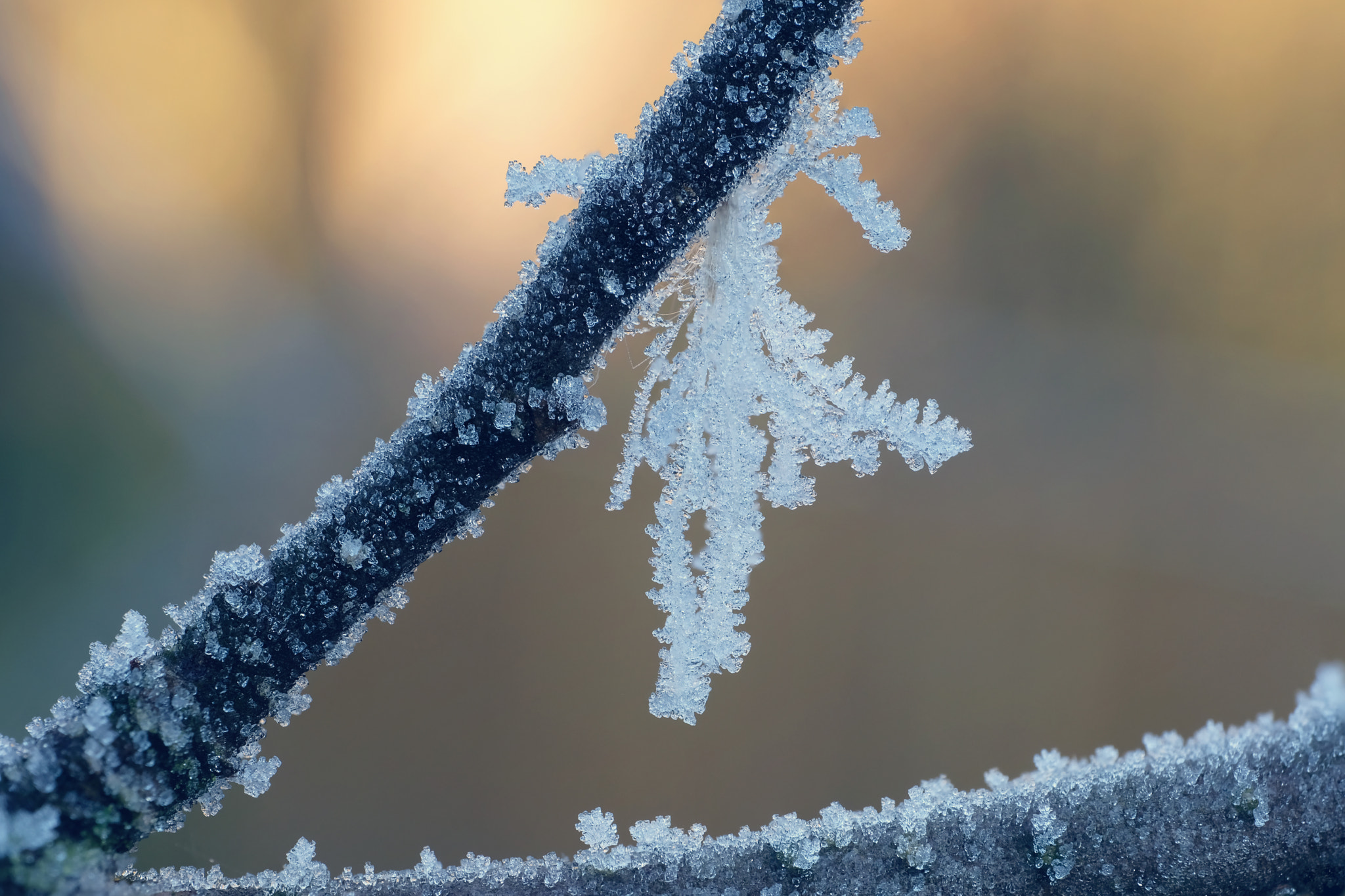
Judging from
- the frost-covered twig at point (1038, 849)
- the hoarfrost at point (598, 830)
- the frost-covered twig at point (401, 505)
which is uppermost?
the frost-covered twig at point (401, 505)

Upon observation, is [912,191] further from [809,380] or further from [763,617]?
[809,380]

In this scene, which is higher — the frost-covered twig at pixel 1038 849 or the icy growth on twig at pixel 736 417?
the icy growth on twig at pixel 736 417

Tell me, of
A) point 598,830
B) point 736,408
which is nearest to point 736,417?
point 736,408

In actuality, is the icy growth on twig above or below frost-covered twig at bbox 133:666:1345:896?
above

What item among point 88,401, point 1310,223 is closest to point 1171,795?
point 1310,223

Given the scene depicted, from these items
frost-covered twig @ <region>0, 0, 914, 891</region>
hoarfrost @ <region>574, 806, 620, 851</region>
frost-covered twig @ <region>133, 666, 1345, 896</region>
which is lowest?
frost-covered twig @ <region>133, 666, 1345, 896</region>
